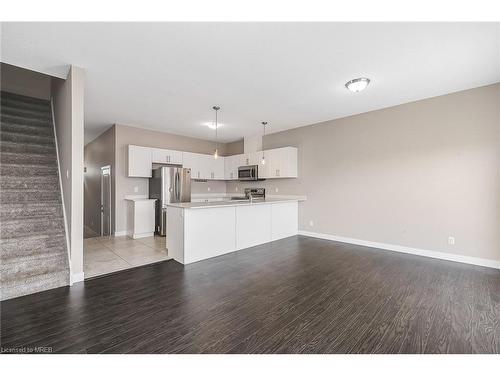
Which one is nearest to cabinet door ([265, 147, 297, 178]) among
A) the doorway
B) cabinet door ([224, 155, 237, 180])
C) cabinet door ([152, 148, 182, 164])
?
cabinet door ([224, 155, 237, 180])

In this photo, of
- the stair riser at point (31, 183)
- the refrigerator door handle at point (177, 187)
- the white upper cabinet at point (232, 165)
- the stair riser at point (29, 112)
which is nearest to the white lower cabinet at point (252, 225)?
the refrigerator door handle at point (177, 187)

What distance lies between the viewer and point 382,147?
4.40 meters

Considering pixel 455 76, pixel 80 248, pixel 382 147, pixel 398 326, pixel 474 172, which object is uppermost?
pixel 455 76

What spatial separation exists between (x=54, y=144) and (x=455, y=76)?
258 inches

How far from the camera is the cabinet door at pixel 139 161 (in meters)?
5.32

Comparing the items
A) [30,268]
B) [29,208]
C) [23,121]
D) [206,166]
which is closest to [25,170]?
[29,208]

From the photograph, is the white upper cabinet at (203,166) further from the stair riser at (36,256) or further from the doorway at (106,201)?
the stair riser at (36,256)

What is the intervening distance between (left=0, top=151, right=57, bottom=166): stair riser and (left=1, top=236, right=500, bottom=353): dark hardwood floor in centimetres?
226

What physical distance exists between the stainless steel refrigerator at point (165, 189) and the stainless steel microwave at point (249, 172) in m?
1.60

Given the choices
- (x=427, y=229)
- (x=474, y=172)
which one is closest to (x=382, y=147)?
(x=474, y=172)

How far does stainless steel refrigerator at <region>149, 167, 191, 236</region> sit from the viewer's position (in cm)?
536

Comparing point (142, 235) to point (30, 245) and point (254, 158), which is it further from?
point (254, 158)

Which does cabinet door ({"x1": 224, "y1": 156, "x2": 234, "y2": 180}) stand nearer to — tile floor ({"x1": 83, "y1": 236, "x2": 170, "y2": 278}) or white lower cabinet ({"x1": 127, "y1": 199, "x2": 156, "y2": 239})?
white lower cabinet ({"x1": 127, "y1": 199, "x2": 156, "y2": 239})
